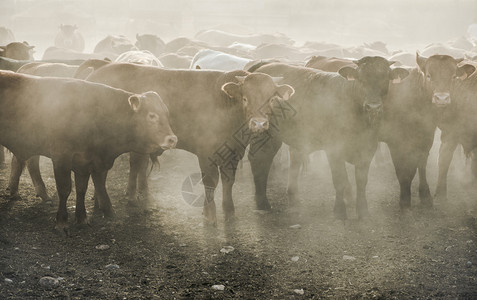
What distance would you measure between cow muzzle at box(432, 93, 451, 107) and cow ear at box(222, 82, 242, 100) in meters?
2.22

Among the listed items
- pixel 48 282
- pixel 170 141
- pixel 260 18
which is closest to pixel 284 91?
pixel 170 141

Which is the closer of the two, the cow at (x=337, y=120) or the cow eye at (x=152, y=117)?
the cow eye at (x=152, y=117)

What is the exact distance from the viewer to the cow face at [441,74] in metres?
6.00

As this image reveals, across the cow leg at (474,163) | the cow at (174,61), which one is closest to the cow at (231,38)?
the cow at (174,61)

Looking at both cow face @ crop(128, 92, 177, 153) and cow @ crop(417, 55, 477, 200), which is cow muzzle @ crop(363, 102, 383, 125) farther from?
cow face @ crop(128, 92, 177, 153)

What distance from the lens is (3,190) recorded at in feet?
22.7

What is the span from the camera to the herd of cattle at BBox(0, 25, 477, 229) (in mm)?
5625

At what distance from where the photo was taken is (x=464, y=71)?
633 cm

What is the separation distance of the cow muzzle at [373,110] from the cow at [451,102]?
0.75 meters

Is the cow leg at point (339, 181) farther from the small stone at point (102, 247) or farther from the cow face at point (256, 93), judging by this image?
the small stone at point (102, 247)

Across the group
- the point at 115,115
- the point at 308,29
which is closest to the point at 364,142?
the point at 115,115

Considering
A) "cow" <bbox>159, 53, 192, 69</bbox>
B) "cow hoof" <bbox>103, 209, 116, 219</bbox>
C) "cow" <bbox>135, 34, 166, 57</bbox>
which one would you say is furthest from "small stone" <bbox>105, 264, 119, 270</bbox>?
"cow" <bbox>135, 34, 166, 57</bbox>

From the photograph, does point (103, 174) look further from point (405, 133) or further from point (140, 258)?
point (405, 133)

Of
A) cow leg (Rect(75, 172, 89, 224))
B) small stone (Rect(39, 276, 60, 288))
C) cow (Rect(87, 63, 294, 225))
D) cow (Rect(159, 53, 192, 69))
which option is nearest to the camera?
small stone (Rect(39, 276, 60, 288))
